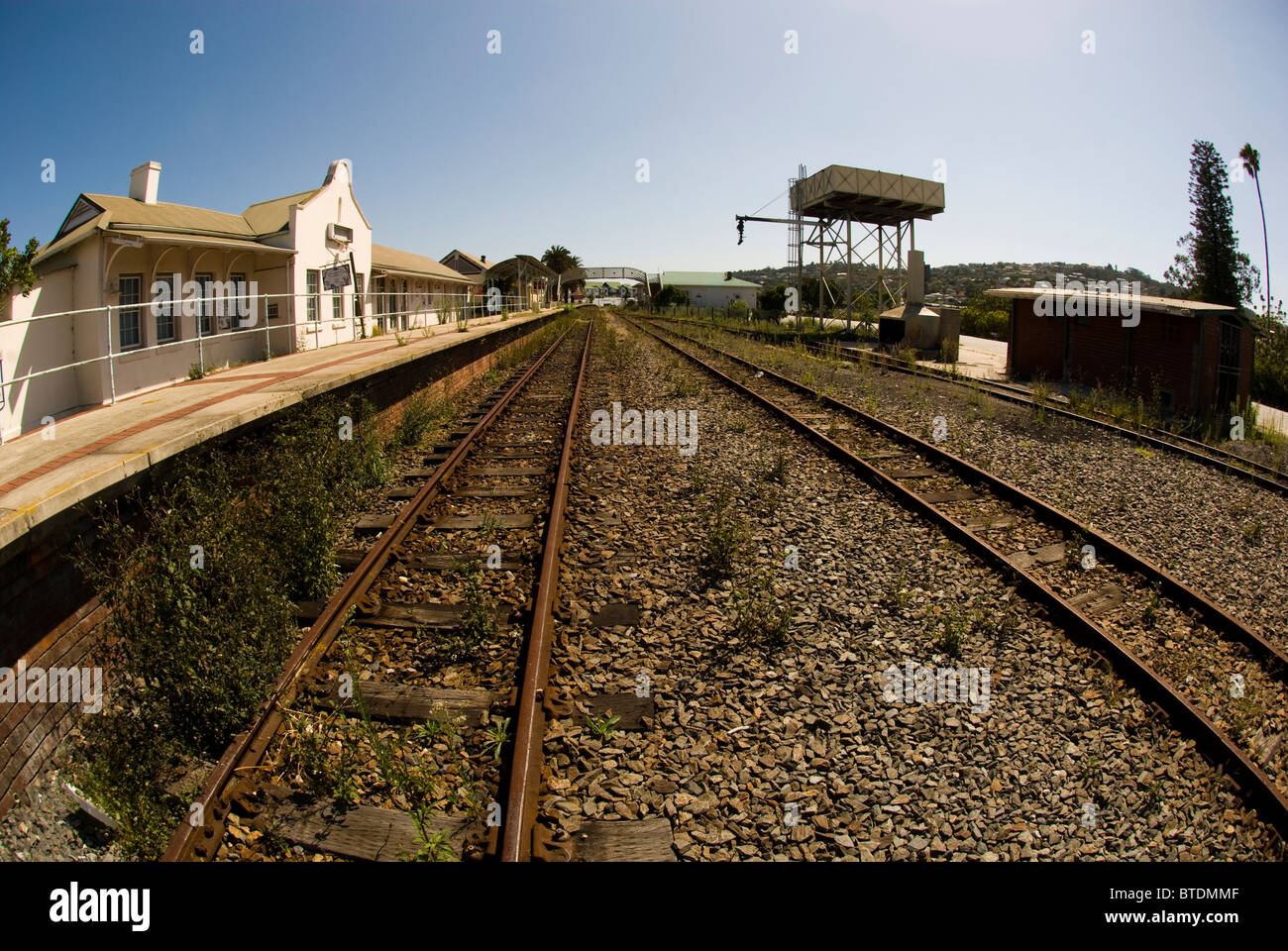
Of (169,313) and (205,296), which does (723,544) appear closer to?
(169,313)

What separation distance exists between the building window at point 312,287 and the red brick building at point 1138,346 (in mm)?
17758

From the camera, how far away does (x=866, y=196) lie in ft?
118

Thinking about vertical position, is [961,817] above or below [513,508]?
below

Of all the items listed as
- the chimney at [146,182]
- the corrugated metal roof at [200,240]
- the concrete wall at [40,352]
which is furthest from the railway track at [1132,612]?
the chimney at [146,182]

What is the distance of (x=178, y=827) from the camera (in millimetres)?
2924

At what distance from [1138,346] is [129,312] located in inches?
777

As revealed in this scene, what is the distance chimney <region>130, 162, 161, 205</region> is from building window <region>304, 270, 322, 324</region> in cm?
354

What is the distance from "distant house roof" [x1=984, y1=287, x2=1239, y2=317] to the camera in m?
12.5

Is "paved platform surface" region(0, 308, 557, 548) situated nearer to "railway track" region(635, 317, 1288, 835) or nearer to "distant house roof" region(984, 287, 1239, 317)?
"railway track" region(635, 317, 1288, 835)

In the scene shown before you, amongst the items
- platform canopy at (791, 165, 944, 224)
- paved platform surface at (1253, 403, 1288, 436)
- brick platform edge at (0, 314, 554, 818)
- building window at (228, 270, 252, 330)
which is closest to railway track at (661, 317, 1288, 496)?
paved platform surface at (1253, 403, 1288, 436)

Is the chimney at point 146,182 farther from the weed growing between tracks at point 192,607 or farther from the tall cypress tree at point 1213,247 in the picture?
the tall cypress tree at point 1213,247
